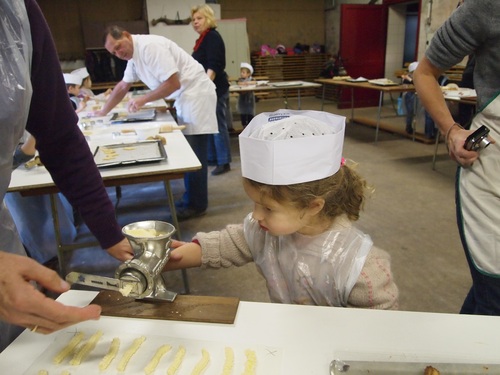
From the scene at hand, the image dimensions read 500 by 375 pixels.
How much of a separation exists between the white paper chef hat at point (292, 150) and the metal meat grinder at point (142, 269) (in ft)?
0.81

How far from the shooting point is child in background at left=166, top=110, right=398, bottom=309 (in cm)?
86

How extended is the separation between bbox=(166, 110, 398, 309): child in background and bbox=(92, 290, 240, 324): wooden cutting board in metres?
0.19

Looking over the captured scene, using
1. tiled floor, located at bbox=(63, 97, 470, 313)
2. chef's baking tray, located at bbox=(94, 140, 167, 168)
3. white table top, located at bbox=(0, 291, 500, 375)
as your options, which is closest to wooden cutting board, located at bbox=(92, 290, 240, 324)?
white table top, located at bbox=(0, 291, 500, 375)

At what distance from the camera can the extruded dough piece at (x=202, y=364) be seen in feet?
2.29

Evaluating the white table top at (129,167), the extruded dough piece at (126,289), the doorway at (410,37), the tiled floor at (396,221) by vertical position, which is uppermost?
the doorway at (410,37)

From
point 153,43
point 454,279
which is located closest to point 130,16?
point 153,43

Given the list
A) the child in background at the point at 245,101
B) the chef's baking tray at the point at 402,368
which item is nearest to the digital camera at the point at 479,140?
the chef's baking tray at the point at 402,368

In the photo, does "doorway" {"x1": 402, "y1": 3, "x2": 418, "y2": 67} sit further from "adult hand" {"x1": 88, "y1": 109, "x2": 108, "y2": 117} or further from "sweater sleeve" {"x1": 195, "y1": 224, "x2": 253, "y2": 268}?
"sweater sleeve" {"x1": 195, "y1": 224, "x2": 253, "y2": 268}

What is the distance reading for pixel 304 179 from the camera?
0.87 meters

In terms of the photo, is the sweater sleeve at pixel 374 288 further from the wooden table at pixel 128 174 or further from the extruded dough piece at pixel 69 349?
the wooden table at pixel 128 174

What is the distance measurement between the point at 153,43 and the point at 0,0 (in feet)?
6.93

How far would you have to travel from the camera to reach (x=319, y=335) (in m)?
0.77

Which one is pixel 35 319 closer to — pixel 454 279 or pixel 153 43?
pixel 454 279

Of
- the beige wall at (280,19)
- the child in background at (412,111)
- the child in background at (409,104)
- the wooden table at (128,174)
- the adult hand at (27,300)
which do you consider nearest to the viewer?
the adult hand at (27,300)
